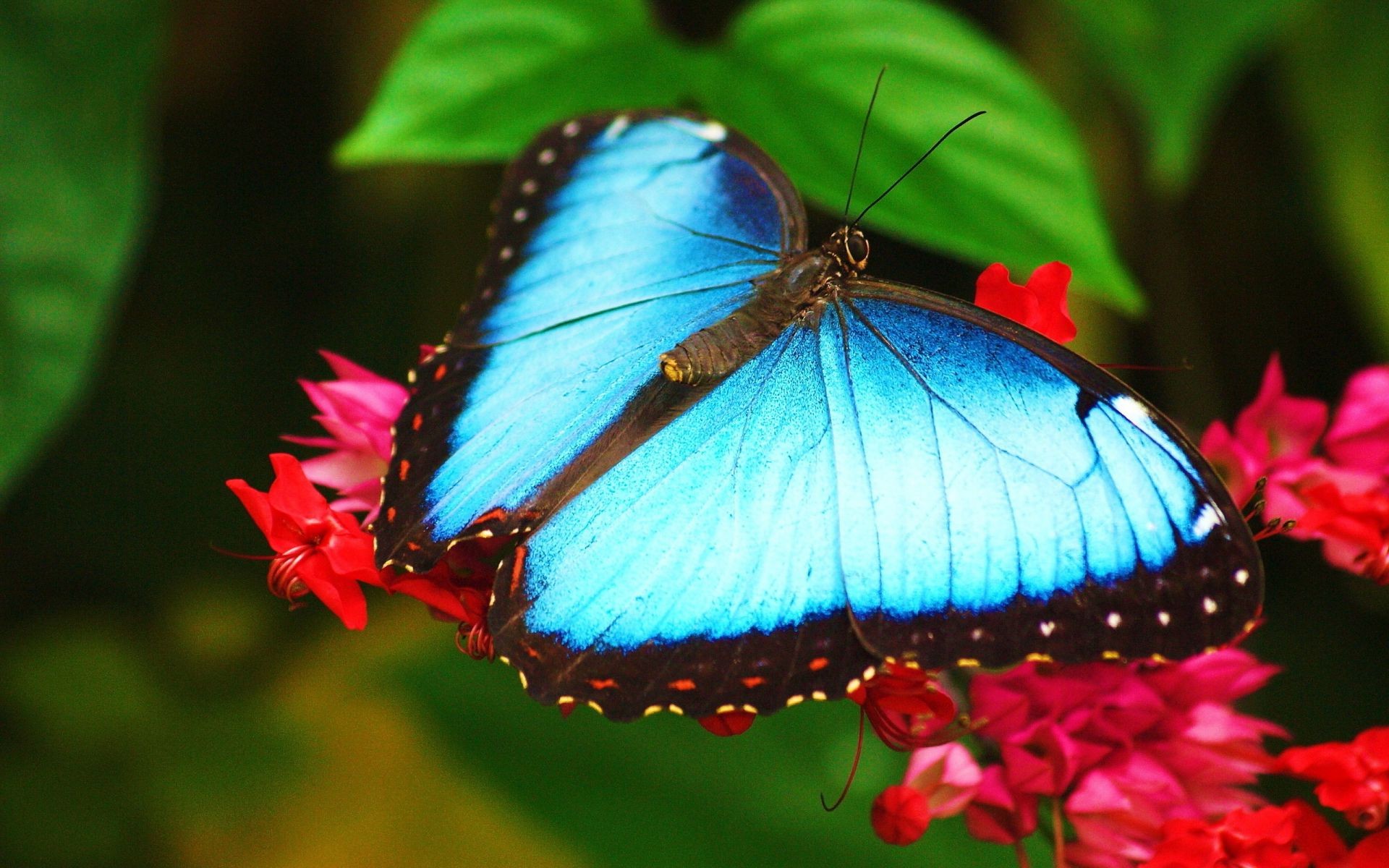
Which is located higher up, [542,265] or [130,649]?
[542,265]

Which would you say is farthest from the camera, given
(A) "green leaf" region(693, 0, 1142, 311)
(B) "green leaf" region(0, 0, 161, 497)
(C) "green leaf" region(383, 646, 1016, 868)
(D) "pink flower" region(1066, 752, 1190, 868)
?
(C) "green leaf" region(383, 646, 1016, 868)

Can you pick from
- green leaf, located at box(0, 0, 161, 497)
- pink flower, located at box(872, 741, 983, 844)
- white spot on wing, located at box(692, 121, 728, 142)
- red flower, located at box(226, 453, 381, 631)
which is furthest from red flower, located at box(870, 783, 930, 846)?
green leaf, located at box(0, 0, 161, 497)

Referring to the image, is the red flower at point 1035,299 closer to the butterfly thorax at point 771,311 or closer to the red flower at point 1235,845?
the butterfly thorax at point 771,311

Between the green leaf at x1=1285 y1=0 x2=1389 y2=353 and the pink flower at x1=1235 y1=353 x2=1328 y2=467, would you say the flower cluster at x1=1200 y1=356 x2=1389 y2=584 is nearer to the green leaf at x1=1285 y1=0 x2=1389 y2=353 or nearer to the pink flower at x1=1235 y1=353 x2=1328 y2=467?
the pink flower at x1=1235 y1=353 x2=1328 y2=467

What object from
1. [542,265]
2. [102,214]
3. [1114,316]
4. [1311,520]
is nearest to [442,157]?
[542,265]

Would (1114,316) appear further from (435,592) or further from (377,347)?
(435,592)

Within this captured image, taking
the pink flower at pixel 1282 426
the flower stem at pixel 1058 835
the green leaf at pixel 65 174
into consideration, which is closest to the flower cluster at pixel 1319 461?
the pink flower at pixel 1282 426

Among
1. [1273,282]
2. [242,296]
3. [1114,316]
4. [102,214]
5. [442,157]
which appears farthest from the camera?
[242,296]
